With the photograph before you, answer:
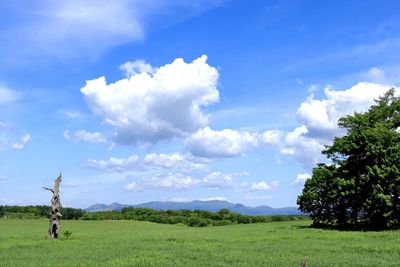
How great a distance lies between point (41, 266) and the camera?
25719mm

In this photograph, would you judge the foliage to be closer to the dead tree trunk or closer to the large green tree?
the large green tree

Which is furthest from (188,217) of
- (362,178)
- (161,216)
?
(362,178)

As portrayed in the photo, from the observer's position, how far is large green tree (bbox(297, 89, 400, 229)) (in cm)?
5722

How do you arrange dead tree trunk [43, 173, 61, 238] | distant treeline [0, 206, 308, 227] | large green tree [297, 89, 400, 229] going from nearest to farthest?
dead tree trunk [43, 173, 61, 238]
large green tree [297, 89, 400, 229]
distant treeline [0, 206, 308, 227]

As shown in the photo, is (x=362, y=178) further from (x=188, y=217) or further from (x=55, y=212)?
(x=188, y=217)

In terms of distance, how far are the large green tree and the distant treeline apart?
3402cm

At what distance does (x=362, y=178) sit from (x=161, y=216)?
183ft

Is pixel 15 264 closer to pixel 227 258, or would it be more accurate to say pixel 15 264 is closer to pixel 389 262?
pixel 227 258

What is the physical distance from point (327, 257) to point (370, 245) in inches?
329

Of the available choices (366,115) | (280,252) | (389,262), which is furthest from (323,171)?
(389,262)

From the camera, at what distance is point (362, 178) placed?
5869 centimetres

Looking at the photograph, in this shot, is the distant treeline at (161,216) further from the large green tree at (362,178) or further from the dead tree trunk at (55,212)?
the dead tree trunk at (55,212)

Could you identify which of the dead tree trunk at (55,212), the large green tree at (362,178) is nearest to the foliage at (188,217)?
the large green tree at (362,178)

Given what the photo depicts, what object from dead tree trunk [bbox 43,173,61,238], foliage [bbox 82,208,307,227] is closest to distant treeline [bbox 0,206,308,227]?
foliage [bbox 82,208,307,227]
